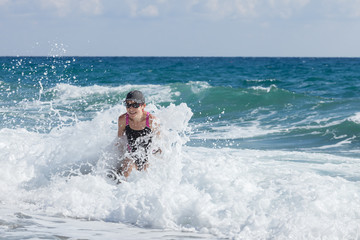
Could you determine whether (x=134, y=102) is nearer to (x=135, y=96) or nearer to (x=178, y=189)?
(x=135, y=96)

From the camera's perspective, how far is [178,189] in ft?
17.7

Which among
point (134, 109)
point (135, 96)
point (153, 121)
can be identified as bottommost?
point (153, 121)

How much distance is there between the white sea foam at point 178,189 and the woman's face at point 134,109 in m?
0.43

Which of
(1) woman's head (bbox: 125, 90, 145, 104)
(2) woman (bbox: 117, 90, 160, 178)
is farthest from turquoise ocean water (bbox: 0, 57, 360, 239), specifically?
(1) woman's head (bbox: 125, 90, 145, 104)

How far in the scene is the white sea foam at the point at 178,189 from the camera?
15.6 ft

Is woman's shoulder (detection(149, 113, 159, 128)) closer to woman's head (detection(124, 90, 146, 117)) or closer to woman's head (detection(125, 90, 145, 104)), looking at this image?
woman's head (detection(124, 90, 146, 117))

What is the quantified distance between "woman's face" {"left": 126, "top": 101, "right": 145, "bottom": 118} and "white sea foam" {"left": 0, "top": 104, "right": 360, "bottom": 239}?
16.9 inches

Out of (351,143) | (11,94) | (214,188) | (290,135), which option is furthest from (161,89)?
(214,188)

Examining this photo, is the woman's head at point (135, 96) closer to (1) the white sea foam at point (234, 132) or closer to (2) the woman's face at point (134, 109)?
(2) the woman's face at point (134, 109)

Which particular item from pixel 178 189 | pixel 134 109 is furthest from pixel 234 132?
pixel 178 189

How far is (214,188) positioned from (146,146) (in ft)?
3.58

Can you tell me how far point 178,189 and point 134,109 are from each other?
1182 mm

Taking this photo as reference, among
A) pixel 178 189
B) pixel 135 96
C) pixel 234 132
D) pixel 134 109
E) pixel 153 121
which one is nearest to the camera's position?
pixel 178 189

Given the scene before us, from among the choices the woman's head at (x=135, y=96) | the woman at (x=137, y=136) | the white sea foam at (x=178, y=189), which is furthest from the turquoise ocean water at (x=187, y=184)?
the woman's head at (x=135, y=96)
